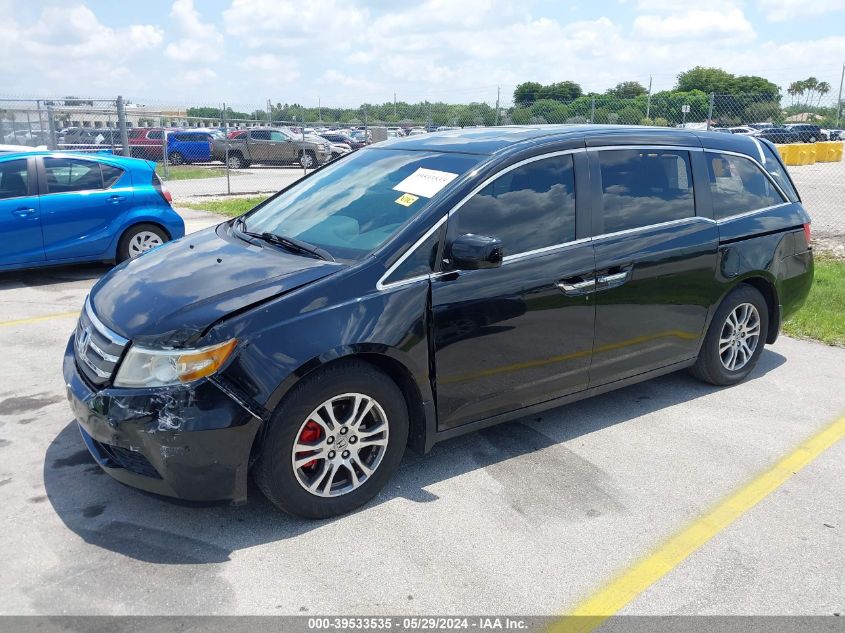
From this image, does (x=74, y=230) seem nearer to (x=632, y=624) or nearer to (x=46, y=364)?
(x=46, y=364)

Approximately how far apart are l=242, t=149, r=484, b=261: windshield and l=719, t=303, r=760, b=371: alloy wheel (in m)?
2.38

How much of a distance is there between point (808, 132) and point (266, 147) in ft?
90.2

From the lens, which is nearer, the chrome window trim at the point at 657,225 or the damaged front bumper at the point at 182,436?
the damaged front bumper at the point at 182,436

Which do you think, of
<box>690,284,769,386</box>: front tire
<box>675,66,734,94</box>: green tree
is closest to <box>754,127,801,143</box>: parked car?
<box>690,284,769,386</box>: front tire

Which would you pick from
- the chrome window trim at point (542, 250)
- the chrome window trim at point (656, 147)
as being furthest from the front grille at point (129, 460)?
the chrome window trim at point (656, 147)

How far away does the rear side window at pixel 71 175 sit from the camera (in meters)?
8.14

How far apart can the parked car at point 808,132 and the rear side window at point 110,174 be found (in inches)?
1412

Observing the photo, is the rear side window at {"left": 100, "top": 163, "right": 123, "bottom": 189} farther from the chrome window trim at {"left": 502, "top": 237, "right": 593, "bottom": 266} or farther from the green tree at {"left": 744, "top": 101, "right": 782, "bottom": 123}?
the green tree at {"left": 744, "top": 101, "right": 782, "bottom": 123}

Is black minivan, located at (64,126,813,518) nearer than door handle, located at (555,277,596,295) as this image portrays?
Yes

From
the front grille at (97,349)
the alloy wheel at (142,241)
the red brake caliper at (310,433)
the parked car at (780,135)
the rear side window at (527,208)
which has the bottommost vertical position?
the red brake caliper at (310,433)

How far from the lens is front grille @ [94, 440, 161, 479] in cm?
321

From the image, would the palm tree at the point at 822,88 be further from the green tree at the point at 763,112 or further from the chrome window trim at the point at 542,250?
the chrome window trim at the point at 542,250

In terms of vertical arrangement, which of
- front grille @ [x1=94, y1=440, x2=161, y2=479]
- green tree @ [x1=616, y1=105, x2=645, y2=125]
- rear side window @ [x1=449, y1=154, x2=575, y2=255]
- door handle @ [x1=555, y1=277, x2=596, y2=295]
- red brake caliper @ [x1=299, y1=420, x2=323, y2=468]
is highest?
green tree @ [x1=616, y1=105, x2=645, y2=125]

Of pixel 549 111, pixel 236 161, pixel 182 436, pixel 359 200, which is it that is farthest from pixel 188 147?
pixel 182 436
